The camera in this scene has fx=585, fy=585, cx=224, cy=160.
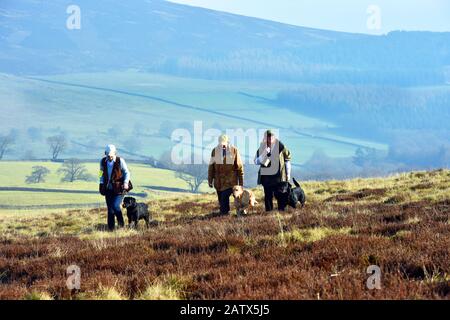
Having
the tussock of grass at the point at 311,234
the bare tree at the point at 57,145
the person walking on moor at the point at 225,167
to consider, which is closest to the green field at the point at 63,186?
the bare tree at the point at 57,145

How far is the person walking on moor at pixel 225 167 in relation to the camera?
610 inches

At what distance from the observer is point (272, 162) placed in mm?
15234

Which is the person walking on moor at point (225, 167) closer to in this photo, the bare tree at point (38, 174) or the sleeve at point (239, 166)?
the sleeve at point (239, 166)

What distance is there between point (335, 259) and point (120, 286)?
8.74 ft

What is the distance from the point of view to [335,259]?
734 cm

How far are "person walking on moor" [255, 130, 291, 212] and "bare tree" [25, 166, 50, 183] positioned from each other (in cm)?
9191

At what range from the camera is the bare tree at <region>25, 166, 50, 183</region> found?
335 ft

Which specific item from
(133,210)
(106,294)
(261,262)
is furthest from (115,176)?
(106,294)

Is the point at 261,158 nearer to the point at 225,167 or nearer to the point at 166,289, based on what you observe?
the point at 225,167

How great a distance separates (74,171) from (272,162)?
Answer: 102m

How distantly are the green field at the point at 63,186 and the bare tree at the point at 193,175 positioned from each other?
62.4 inches

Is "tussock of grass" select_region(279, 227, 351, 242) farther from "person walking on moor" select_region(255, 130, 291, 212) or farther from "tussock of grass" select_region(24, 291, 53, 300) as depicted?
"person walking on moor" select_region(255, 130, 291, 212)
